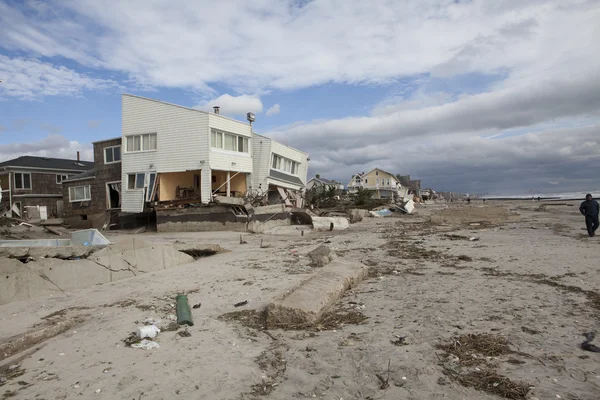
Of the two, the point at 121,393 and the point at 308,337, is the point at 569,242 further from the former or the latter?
the point at 121,393

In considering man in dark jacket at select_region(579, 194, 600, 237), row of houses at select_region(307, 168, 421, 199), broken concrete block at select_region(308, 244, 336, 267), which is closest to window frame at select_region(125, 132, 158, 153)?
broken concrete block at select_region(308, 244, 336, 267)

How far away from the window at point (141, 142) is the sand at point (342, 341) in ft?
57.7

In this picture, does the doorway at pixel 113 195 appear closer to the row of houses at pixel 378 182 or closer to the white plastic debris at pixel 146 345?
the white plastic debris at pixel 146 345

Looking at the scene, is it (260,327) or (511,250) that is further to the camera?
(511,250)

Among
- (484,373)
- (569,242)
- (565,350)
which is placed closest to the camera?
(484,373)

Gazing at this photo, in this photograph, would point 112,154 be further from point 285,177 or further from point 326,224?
point 326,224

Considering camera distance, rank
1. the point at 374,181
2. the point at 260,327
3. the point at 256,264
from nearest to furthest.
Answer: the point at 260,327 → the point at 256,264 → the point at 374,181

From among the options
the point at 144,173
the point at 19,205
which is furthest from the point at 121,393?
the point at 19,205

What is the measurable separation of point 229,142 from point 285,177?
24.5ft

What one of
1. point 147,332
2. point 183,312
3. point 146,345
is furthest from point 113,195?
point 146,345

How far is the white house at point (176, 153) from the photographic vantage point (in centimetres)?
2309

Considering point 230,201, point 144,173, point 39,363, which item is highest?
point 144,173

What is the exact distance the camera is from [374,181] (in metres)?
77.2

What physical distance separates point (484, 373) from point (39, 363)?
4852 millimetres
